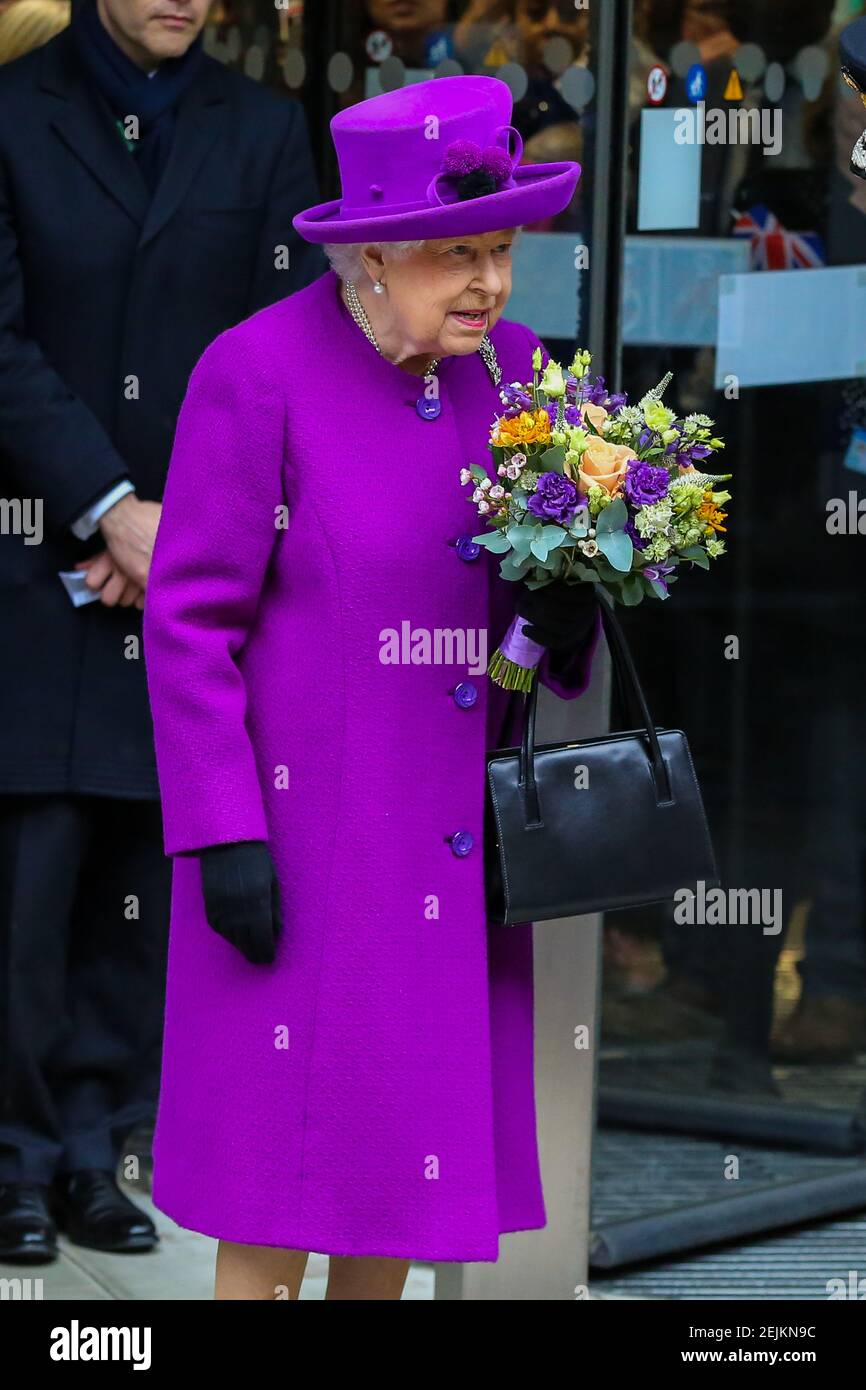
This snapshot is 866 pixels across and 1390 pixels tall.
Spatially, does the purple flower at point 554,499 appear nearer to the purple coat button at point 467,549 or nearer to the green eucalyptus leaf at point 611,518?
the green eucalyptus leaf at point 611,518

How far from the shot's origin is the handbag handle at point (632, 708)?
291 cm

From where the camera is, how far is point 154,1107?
4258mm

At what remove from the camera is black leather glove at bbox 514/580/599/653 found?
9.29ft

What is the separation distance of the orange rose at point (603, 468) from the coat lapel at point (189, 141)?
1319mm

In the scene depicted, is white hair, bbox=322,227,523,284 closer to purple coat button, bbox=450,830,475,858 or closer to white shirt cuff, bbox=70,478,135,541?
purple coat button, bbox=450,830,475,858

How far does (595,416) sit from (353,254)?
1.22 ft

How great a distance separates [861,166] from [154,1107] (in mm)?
2150

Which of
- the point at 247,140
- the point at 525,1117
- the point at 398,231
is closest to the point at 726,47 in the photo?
the point at 247,140

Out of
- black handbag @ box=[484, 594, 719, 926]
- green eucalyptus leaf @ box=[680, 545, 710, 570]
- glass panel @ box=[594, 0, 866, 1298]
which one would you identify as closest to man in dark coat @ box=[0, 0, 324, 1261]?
glass panel @ box=[594, 0, 866, 1298]

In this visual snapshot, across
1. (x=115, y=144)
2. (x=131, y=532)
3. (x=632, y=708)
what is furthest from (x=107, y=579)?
(x=632, y=708)

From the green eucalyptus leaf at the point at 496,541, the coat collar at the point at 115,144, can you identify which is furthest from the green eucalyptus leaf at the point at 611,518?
the coat collar at the point at 115,144

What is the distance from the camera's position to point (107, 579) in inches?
154

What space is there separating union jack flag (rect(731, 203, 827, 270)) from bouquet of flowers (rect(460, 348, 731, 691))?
5.88 ft
